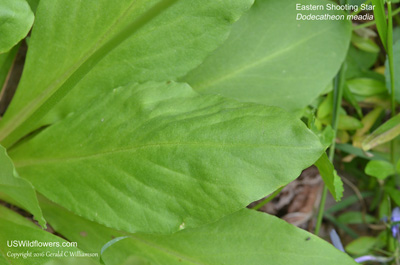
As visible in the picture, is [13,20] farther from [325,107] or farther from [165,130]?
[325,107]

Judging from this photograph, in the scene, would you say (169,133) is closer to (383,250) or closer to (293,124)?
(293,124)

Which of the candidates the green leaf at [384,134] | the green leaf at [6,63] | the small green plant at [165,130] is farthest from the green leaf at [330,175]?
the green leaf at [6,63]

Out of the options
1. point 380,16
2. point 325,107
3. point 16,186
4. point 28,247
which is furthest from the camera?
point 325,107

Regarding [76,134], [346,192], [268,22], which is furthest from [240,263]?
[346,192]

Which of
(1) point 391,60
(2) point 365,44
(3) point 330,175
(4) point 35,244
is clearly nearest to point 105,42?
(4) point 35,244

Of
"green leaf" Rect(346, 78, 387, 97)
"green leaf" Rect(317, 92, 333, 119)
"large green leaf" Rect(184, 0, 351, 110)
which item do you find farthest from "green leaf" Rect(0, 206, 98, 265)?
"green leaf" Rect(346, 78, 387, 97)

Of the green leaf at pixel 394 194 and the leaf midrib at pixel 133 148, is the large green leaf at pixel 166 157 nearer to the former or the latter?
the leaf midrib at pixel 133 148

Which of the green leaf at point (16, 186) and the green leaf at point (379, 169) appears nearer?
the green leaf at point (16, 186)
